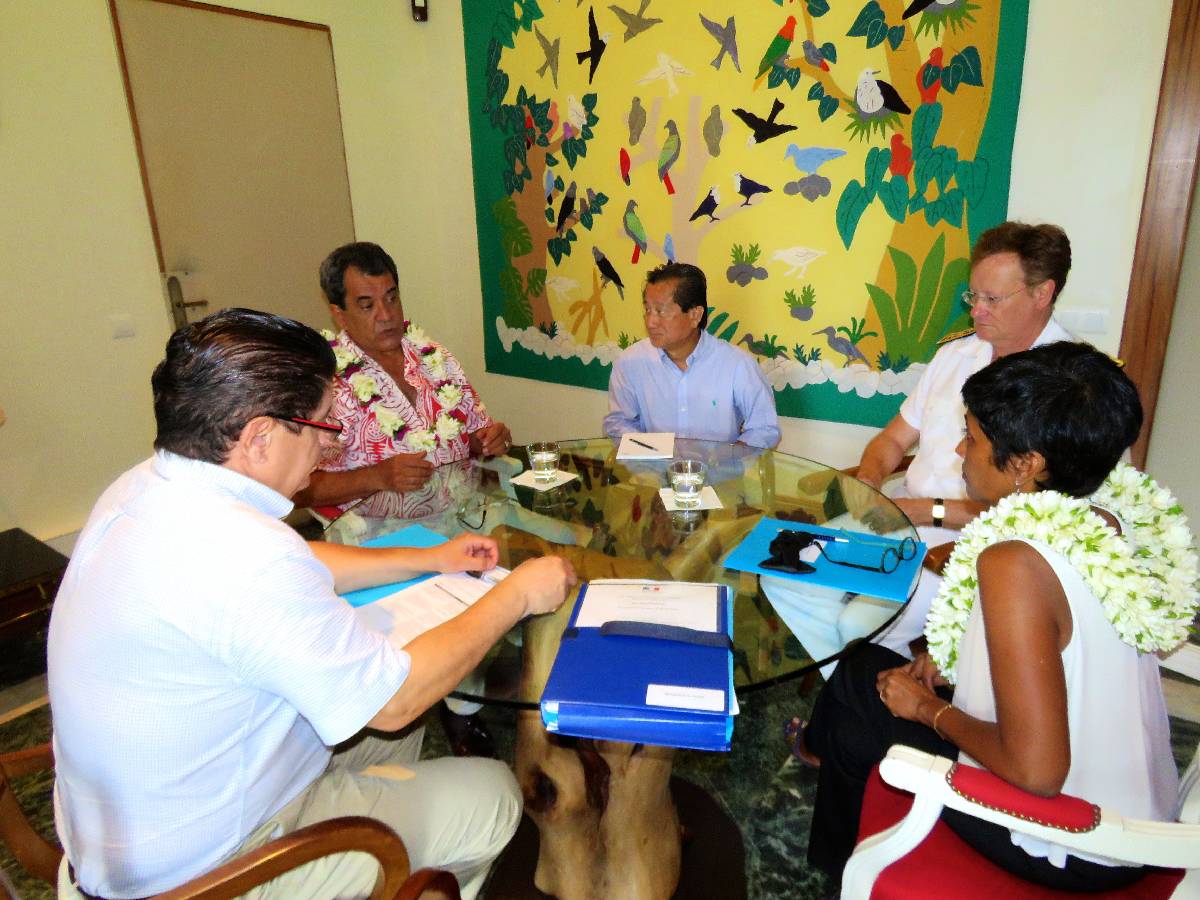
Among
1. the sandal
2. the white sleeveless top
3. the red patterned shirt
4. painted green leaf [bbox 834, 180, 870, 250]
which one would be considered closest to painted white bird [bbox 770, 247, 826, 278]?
painted green leaf [bbox 834, 180, 870, 250]

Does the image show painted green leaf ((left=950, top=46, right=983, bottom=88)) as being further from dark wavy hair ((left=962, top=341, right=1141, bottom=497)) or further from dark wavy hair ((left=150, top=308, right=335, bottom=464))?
dark wavy hair ((left=150, top=308, right=335, bottom=464))

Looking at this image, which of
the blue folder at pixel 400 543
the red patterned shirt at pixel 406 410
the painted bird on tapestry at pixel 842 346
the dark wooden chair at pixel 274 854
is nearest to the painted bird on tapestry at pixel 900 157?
the painted bird on tapestry at pixel 842 346

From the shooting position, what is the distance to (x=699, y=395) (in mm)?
2840

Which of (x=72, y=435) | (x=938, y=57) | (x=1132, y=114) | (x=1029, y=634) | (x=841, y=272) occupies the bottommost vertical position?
→ (x=72, y=435)

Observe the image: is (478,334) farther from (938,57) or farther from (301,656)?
(301,656)

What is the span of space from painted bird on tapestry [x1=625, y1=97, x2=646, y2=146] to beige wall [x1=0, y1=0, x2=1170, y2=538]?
1.25 metres

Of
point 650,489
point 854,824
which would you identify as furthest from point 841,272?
point 854,824

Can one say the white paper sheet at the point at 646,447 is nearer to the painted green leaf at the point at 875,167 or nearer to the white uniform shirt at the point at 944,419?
the white uniform shirt at the point at 944,419

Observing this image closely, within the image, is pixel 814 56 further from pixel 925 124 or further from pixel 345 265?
pixel 345 265

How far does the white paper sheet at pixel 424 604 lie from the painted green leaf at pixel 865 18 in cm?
256

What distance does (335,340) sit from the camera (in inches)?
101

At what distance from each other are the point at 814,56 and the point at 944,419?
164 cm

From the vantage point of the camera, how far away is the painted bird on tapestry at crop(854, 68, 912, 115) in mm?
2744

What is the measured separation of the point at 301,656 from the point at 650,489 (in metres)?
1.29
